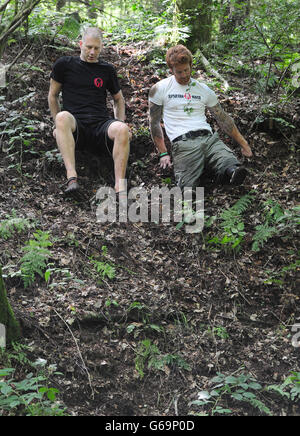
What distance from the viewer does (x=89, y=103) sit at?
584 cm

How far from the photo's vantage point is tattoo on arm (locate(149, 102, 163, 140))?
19.5 feet

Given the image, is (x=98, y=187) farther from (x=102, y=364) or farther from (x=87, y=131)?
(x=102, y=364)

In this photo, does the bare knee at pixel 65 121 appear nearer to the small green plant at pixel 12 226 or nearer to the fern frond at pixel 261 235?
the small green plant at pixel 12 226

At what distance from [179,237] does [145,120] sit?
85.8 inches

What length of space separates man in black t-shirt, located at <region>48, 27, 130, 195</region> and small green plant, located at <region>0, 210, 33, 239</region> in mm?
1237

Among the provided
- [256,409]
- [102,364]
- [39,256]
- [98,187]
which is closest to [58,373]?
[102,364]

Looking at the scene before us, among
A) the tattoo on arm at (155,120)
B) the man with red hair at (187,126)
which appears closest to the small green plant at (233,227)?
the man with red hair at (187,126)

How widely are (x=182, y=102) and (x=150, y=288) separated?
2597 mm

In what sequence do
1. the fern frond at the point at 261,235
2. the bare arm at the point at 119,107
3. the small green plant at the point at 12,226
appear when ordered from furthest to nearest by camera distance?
the bare arm at the point at 119,107 → the fern frond at the point at 261,235 → the small green plant at the point at 12,226

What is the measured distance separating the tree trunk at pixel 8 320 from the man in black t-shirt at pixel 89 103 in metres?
2.34

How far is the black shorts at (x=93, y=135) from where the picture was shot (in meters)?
5.65

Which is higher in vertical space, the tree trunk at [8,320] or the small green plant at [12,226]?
the small green plant at [12,226]

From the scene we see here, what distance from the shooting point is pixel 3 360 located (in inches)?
132

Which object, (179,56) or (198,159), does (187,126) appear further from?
(179,56)
